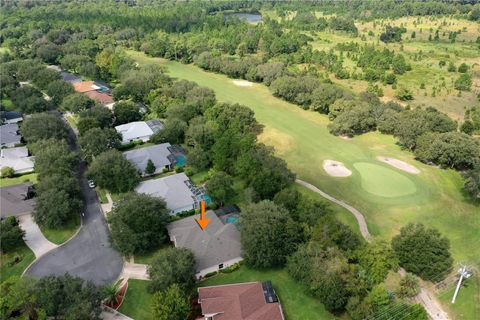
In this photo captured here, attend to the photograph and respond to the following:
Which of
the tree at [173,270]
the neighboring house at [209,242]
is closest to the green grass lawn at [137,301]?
the tree at [173,270]

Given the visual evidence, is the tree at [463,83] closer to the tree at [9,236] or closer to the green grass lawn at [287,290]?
the green grass lawn at [287,290]

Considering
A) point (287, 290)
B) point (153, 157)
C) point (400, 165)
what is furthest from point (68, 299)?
point (400, 165)

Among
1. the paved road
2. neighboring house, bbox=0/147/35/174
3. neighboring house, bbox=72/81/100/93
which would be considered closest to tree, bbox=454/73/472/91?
neighboring house, bbox=72/81/100/93

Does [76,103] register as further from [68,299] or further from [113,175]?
[68,299]

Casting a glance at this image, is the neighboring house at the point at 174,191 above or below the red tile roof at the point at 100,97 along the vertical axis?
above

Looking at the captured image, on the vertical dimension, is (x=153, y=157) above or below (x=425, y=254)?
below

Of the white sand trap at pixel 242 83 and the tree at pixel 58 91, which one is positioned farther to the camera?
the white sand trap at pixel 242 83

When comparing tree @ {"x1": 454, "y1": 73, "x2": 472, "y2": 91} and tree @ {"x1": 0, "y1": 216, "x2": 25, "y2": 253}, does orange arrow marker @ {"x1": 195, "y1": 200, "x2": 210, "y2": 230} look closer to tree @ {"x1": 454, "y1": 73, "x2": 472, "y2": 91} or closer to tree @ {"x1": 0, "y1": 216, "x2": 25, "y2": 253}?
tree @ {"x1": 0, "y1": 216, "x2": 25, "y2": 253}
